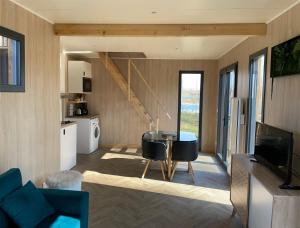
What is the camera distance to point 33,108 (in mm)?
3744

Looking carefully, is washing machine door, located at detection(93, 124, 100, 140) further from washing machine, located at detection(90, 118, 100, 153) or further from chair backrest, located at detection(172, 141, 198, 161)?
chair backrest, located at detection(172, 141, 198, 161)

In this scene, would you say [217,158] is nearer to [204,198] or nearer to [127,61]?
[204,198]

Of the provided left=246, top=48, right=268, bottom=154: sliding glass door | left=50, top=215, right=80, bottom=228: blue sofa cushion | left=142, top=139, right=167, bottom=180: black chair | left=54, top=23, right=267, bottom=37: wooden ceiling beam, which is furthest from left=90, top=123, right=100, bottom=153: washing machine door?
left=50, top=215, right=80, bottom=228: blue sofa cushion

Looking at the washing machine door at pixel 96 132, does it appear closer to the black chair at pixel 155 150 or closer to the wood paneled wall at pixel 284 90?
the black chair at pixel 155 150

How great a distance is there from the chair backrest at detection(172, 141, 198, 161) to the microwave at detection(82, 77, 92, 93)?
3.54 metres

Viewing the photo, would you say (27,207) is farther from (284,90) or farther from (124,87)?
(124,87)

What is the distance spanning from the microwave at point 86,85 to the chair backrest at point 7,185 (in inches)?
200

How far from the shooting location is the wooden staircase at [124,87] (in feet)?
25.0

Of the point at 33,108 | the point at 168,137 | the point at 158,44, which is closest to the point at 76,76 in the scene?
the point at 158,44

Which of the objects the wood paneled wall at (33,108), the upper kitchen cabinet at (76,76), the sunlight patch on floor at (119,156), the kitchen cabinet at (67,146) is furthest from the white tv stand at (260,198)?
the upper kitchen cabinet at (76,76)

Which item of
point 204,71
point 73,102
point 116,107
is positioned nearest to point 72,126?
point 73,102

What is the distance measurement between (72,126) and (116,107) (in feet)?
7.90

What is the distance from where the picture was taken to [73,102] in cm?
756

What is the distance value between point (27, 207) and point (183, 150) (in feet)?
10.4
